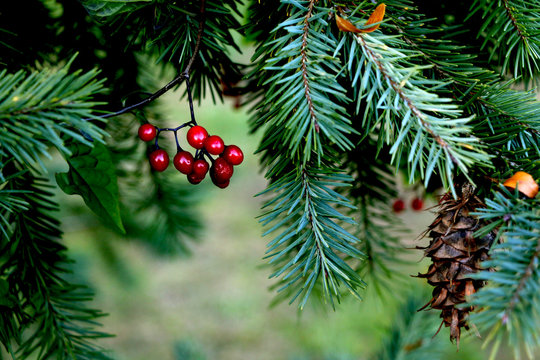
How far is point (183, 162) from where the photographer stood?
41 centimetres

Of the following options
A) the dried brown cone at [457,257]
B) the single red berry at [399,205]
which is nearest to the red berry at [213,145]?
the dried brown cone at [457,257]

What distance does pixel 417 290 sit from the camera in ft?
2.52

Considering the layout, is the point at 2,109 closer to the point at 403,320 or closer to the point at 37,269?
the point at 37,269

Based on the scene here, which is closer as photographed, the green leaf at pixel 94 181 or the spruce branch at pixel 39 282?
the green leaf at pixel 94 181

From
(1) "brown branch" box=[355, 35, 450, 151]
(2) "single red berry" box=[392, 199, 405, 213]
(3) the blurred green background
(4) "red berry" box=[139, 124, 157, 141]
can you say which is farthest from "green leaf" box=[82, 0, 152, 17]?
(3) the blurred green background

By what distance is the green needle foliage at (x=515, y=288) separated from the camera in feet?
0.82

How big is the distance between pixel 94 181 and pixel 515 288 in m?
0.34

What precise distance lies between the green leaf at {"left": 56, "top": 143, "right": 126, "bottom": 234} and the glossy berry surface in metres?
0.09

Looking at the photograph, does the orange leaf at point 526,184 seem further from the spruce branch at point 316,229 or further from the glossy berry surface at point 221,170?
the glossy berry surface at point 221,170

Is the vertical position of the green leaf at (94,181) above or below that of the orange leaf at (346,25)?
below

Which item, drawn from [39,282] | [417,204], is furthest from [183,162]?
[417,204]

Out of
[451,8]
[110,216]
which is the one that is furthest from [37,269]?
[451,8]

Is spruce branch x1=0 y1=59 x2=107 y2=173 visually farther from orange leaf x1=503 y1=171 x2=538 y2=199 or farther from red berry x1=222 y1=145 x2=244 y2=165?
orange leaf x1=503 y1=171 x2=538 y2=199

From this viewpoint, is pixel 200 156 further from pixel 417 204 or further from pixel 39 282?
pixel 417 204
